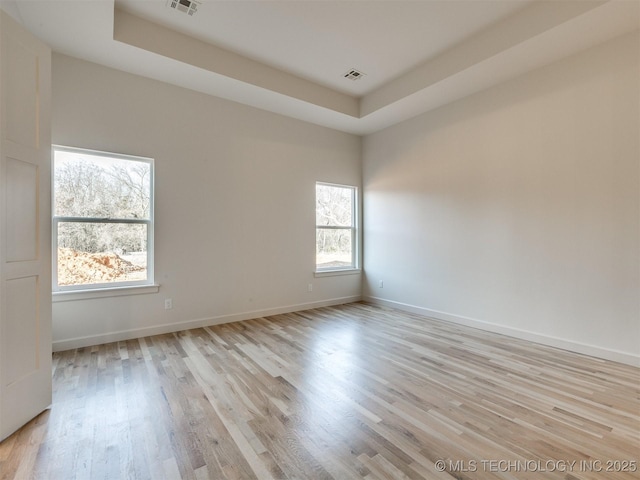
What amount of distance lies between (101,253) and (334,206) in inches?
137

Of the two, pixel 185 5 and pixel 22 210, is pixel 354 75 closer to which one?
pixel 185 5

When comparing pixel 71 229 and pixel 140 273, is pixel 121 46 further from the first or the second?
pixel 140 273

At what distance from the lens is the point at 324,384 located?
2414 mm

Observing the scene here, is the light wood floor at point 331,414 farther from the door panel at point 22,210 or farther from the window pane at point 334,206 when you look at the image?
the window pane at point 334,206

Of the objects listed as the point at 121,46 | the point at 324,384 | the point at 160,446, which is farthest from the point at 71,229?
the point at 324,384

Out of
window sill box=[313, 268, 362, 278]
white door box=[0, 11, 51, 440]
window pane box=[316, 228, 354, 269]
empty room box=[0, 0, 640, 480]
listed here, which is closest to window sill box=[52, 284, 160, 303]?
empty room box=[0, 0, 640, 480]

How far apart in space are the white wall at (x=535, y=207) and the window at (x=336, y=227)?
0.97 m

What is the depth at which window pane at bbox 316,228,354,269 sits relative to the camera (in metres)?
5.16

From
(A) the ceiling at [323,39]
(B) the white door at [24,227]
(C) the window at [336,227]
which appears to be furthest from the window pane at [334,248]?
(B) the white door at [24,227]

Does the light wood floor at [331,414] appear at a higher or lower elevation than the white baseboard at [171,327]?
lower

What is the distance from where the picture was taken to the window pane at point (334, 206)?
5.19 metres

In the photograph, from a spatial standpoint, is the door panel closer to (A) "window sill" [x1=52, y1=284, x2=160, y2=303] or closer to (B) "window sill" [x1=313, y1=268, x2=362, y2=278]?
(A) "window sill" [x1=52, y1=284, x2=160, y2=303]

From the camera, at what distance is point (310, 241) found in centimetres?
498

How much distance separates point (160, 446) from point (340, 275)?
3911mm
